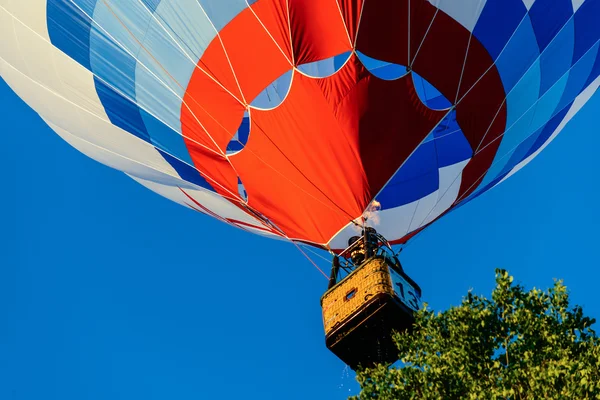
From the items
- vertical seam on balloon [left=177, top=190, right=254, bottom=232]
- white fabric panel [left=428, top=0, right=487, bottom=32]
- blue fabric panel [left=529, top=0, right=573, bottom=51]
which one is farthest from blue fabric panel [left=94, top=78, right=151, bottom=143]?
blue fabric panel [left=529, top=0, right=573, bottom=51]

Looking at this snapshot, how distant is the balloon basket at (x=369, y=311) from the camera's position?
13.6 metres

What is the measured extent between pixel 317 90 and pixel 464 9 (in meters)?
2.21

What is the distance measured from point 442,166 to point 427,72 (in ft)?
6.91

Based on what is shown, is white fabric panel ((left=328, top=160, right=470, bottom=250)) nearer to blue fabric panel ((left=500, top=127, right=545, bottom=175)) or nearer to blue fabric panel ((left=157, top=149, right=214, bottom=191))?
blue fabric panel ((left=500, top=127, right=545, bottom=175))

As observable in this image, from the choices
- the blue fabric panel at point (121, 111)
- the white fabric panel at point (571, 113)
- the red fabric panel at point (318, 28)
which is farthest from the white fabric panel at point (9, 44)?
the white fabric panel at point (571, 113)

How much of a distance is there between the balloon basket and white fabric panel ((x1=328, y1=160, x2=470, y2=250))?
1414 millimetres

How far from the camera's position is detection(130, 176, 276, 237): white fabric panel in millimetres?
16625

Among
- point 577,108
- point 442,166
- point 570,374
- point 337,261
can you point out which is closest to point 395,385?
point 570,374

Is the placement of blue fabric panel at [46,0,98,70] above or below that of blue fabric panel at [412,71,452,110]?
above

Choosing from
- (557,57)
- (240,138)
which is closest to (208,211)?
(240,138)

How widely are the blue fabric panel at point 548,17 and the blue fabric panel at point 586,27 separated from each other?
0.25 meters

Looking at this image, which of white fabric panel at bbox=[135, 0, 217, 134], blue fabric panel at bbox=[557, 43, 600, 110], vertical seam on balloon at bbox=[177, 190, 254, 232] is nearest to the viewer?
white fabric panel at bbox=[135, 0, 217, 134]

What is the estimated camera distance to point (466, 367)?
11.2 m

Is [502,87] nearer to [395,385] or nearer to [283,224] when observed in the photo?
[283,224]
